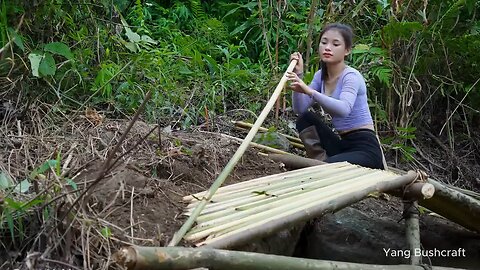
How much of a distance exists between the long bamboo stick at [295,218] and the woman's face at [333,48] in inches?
42.9

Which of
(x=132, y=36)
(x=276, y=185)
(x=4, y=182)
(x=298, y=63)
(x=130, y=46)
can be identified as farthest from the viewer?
(x=130, y=46)

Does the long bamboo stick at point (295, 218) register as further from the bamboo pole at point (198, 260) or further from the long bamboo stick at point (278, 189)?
the long bamboo stick at point (278, 189)

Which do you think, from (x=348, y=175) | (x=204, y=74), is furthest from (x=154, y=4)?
(x=348, y=175)

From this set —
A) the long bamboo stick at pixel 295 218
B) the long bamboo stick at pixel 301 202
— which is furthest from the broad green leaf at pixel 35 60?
the long bamboo stick at pixel 295 218

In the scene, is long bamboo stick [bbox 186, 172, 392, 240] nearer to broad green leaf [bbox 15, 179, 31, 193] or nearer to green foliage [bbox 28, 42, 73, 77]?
broad green leaf [bbox 15, 179, 31, 193]

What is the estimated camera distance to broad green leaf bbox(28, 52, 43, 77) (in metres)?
2.98

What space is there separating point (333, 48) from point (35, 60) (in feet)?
4.61

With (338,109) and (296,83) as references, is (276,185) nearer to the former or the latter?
(296,83)

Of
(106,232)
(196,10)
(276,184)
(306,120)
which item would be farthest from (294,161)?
(196,10)

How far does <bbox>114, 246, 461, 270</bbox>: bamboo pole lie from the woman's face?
164cm

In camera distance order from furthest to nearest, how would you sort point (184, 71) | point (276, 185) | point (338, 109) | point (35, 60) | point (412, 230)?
point (184, 71) < point (338, 109) < point (35, 60) < point (276, 185) < point (412, 230)

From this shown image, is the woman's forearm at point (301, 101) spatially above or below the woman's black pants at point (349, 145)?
above

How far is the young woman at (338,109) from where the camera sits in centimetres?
335

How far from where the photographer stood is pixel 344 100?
3342 mm
